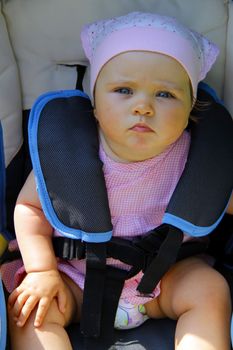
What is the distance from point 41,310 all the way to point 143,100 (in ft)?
1.65

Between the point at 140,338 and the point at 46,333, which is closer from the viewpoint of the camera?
the point at 46,333

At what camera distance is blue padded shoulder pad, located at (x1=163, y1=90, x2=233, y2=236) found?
1.54m

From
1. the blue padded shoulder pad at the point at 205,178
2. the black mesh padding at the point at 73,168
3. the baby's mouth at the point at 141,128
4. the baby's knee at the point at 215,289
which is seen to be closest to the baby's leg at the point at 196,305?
the baby's knee at the point at 215,289

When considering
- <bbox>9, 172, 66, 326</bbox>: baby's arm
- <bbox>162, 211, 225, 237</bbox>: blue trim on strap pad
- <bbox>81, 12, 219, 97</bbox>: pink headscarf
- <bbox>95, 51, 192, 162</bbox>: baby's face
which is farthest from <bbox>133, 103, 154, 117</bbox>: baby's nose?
<bbox>9, 172, 66, 326</bbox>: baby's arm

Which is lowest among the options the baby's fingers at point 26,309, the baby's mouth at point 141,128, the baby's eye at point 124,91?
the baby's fingers at point 26,309

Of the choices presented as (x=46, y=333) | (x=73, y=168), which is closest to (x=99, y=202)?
(x=73, y=168)

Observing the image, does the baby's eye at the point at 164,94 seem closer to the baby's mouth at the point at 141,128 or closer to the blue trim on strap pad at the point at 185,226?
the baby's mouth at the point at 141,128

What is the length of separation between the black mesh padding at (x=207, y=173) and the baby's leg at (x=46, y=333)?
1.12 feet

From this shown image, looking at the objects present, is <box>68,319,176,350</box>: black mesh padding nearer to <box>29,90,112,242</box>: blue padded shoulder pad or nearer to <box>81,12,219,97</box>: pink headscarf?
<box>29,90,112,242</box>: blue padded shoulder pad

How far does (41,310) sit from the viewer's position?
57.5 inches

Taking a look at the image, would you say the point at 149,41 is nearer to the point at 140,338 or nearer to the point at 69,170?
the point at 69,170

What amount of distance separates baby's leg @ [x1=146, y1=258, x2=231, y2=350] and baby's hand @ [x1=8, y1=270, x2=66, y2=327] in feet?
0.75

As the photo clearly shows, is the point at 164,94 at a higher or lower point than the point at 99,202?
higher

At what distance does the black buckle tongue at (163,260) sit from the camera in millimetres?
1522
